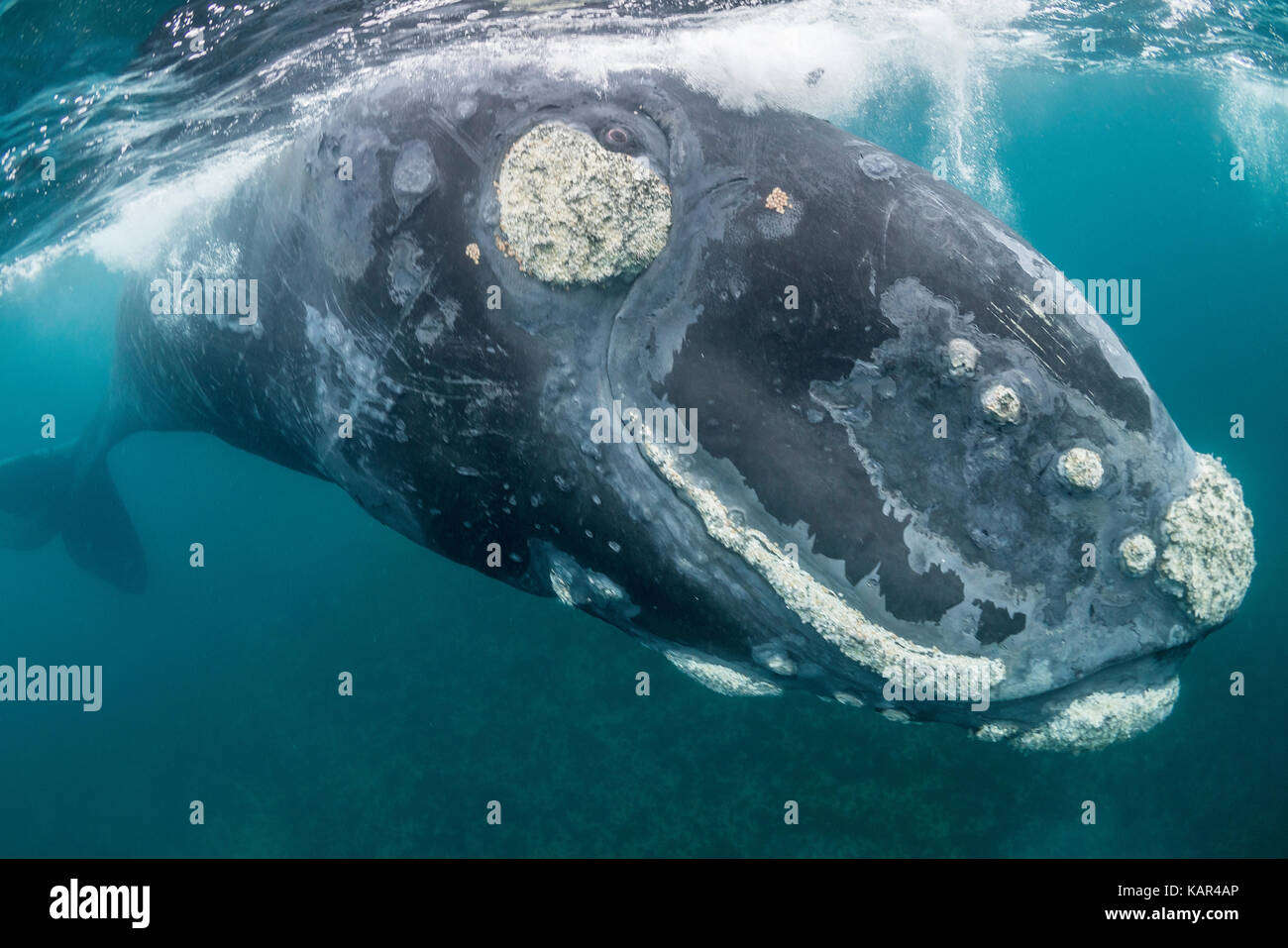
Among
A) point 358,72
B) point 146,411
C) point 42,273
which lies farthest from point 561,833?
point 42,273

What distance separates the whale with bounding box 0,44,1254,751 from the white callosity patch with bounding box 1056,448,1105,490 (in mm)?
14

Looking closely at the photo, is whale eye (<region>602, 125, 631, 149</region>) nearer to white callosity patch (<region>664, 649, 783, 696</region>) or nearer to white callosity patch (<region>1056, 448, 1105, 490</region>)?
white callosity patch (<region>1056, 448, 1105, 490</region>)

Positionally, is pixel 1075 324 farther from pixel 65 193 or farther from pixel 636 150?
pixel 65 193

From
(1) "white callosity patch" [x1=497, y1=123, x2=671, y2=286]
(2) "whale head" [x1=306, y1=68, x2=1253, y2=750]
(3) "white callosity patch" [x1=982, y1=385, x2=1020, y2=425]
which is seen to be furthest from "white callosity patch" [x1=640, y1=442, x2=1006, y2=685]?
(3) "white callosity patch" [x1=982, y1=385, x2=1020, y2=425]

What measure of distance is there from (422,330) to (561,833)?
14.5 meters

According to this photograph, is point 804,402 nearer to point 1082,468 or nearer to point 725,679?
point 1082,468

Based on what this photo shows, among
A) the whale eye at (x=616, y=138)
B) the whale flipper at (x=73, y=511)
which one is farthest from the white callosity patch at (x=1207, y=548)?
the whale flipper at (x=73, y=511)

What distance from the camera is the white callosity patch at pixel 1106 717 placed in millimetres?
5637

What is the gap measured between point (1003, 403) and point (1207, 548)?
1825 millimetres

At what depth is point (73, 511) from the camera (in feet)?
73.6

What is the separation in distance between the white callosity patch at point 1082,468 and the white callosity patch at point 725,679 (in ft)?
9.52

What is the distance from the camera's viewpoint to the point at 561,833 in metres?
17.3

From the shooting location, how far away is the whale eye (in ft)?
18.6

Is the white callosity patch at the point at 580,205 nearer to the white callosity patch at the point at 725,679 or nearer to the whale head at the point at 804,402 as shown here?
the whale head at the point at 804,402
